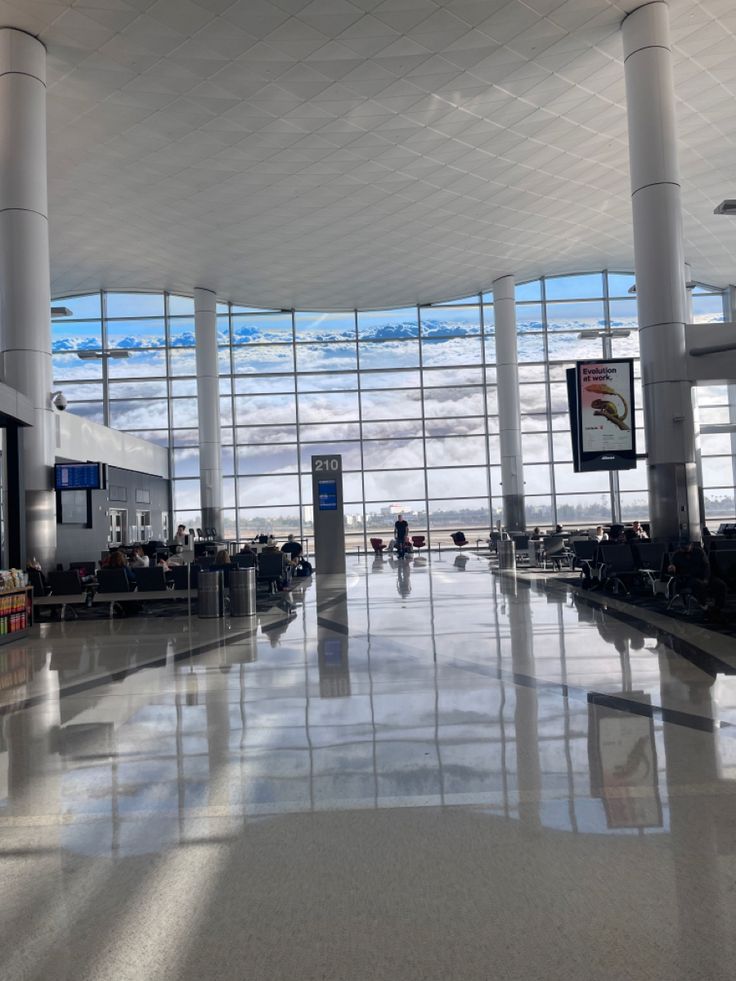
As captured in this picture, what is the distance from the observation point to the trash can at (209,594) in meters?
12.5

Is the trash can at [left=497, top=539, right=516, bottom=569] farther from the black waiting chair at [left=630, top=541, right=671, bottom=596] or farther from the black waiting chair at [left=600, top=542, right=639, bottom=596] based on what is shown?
the black waiting chair at [left=630, top=541, right=671, bottom=596]

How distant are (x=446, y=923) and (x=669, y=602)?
9872 mm

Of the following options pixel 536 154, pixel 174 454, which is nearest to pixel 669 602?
pixel 536 154

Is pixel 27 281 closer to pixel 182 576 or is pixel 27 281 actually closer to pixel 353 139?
pixel 182 576

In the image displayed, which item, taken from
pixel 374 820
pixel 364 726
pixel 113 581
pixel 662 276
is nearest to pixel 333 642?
pixel 364 726

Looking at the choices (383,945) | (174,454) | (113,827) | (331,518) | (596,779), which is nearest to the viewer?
(383,945)

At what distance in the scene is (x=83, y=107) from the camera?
58.1 feet

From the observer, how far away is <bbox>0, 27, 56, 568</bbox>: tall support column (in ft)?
45.8

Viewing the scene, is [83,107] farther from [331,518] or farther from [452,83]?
[331,518]

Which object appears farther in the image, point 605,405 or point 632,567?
point 605,405

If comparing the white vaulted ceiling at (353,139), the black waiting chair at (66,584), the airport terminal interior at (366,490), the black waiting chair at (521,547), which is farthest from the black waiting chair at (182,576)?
the black waiting chair at (521,547)

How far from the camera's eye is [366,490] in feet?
110

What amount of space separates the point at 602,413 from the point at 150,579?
30.6ft

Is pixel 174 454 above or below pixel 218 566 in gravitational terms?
above
